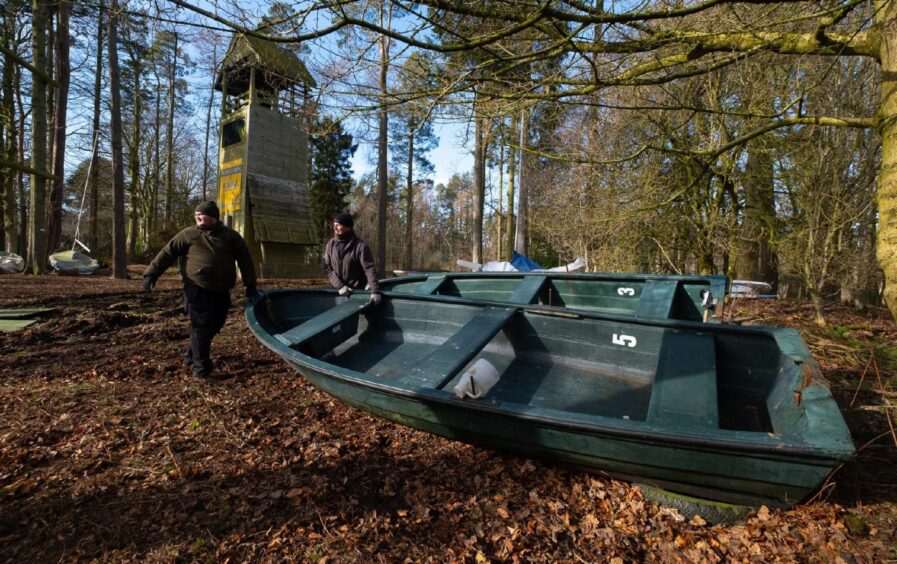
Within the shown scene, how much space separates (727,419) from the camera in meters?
3.09

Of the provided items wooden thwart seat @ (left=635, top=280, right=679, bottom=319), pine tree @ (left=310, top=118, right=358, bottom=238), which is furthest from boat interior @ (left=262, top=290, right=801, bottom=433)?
pine tree @ (left=310, top=118, right=358, bottom=238)

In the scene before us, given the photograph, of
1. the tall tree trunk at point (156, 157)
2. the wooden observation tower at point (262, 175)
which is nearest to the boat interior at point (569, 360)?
the wooden observation tower at point (262, 175)

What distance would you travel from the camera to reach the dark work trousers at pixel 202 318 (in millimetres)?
4281

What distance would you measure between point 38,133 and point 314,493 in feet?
51.4

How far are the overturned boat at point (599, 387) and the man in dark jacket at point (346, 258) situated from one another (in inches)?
19.4

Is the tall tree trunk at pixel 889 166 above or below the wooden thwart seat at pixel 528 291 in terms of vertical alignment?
above

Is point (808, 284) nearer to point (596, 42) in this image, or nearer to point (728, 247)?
point (728, 247)

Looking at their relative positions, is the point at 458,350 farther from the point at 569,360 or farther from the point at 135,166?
the point at 135,166

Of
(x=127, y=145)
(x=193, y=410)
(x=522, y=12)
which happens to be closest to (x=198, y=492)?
(x=193, y=410)

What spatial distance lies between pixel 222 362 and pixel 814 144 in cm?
931

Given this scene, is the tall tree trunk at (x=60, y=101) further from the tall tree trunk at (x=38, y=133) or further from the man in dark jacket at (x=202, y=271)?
the man in dark jacket at (x=202, y=271)

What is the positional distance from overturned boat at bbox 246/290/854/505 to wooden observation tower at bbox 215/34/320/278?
11.7m

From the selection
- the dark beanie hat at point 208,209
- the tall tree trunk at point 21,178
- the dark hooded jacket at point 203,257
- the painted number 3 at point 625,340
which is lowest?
the painted number 3 at point 625,340

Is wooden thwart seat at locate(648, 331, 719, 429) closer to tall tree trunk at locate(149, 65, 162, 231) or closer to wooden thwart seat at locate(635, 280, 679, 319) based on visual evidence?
wooden thwart seat at locate(635, 280, 679, 319)
